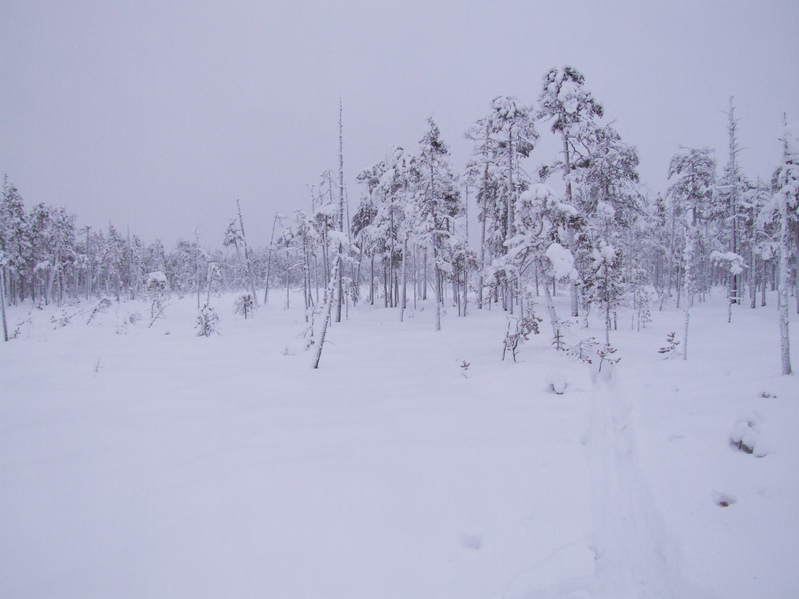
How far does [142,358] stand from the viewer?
1122 cm

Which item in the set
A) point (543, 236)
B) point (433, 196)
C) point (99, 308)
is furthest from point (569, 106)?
point (99, 308)

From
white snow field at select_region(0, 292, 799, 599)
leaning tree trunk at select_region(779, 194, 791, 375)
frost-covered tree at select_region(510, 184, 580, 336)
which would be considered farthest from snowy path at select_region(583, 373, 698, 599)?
frost-covered tree at select_region(510, 184, 580, 336)

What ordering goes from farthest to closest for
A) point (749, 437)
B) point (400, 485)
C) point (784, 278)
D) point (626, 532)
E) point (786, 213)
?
point (786, 213), point (784, 278), point (749, 437), point (400, 485), point (626, 532)

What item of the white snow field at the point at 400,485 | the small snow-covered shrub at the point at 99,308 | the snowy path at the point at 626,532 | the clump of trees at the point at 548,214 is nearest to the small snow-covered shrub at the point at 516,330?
the clump of trees at the point at 548,214

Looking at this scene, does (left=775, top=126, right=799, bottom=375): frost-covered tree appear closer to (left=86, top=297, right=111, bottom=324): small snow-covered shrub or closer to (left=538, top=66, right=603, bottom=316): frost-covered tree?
(left=538, top=66, right=603, bottom=316): frost-covered tree

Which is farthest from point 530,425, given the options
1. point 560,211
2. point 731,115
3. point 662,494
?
point 731,115

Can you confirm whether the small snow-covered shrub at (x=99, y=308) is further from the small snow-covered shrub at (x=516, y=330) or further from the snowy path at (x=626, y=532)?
the snowy path at (x=626, y=532)

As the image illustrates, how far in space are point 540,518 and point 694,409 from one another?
4624 millimetres

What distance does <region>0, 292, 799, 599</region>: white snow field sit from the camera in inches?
127

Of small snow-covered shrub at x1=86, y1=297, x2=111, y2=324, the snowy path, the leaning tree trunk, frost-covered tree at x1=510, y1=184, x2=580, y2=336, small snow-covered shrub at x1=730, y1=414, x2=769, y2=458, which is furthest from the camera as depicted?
small snow-covered shrub at x1=86, y1=297, x2=111, y2=324

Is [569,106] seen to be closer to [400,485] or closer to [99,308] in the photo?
[400,485]

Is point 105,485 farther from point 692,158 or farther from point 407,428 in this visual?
point 692,158

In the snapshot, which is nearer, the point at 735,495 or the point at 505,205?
the point at 735,495

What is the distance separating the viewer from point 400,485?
4.64 m
